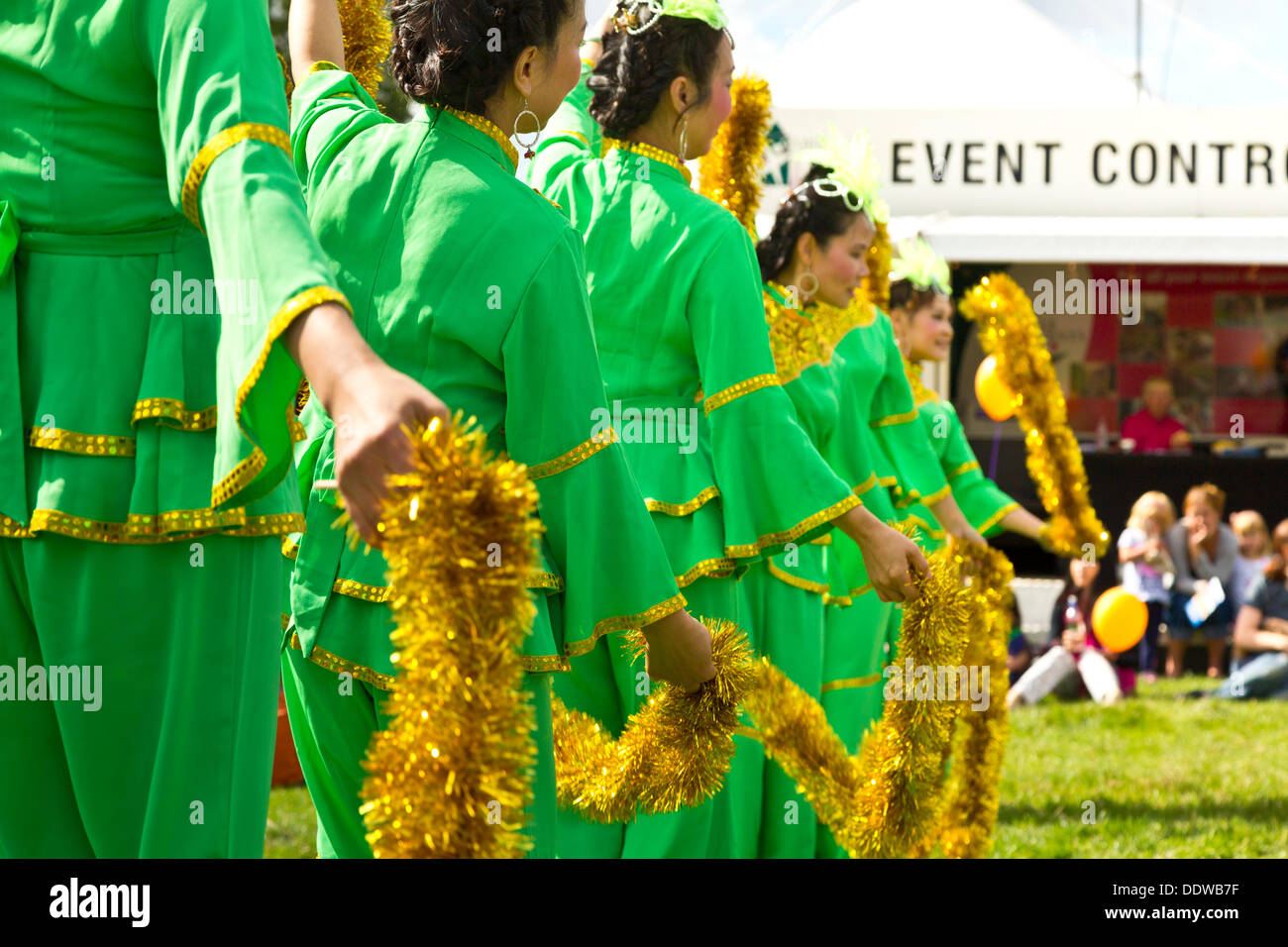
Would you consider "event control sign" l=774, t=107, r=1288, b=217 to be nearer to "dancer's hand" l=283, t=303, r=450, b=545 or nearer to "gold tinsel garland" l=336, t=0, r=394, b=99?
"gold tinsel garland" l=336, t=0, r=394, b=99

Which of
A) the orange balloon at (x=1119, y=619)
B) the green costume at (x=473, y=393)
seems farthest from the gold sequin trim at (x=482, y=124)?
the orange balloon at (x=1119, y=619)

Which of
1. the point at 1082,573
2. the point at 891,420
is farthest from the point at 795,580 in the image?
the point at 1082,573

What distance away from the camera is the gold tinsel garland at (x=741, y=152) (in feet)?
12.5

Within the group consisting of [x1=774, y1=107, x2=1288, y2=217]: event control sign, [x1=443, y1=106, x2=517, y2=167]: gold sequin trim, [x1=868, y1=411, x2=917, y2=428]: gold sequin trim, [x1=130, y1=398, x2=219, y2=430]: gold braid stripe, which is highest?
[x1=774, y1=107, x2=1288, y2=217]: event control sign

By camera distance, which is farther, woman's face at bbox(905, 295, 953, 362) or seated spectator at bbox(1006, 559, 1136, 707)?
seated spectator at bbox(1006, 559, 1136, 707)

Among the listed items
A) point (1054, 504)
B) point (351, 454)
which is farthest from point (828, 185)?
point (351, 454)

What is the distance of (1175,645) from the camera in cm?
1016

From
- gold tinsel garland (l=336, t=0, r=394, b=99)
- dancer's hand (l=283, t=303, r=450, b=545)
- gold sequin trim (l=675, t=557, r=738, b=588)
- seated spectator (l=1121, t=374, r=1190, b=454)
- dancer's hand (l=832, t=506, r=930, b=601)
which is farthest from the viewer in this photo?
seated spectator (l=1121, t=374, r=1190, b=454)

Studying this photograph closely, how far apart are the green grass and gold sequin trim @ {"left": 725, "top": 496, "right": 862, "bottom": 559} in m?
1.56

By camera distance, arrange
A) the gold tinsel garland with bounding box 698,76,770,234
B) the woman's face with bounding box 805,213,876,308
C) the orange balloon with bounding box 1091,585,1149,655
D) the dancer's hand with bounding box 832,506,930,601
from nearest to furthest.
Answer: the dancer's hand with bounding box 832,506,930,601 → the gold tinsel garland with bounding box 698,76,770,234 → the woman's face with bounding box 805,213,876,308 → the orange balloon with bounding box 1091,585,1149,655

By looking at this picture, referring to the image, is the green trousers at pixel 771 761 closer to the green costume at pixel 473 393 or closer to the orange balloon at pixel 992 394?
the green costume at pixel 473 393

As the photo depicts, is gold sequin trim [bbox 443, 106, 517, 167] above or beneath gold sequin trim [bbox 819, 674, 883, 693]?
above

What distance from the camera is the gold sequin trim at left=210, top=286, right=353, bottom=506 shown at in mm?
1262

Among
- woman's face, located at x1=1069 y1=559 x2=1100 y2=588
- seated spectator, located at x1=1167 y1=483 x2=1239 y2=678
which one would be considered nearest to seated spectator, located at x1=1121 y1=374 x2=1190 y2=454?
seated spectator, located at x1=1167 y1=483 x2=1239 y2=678
